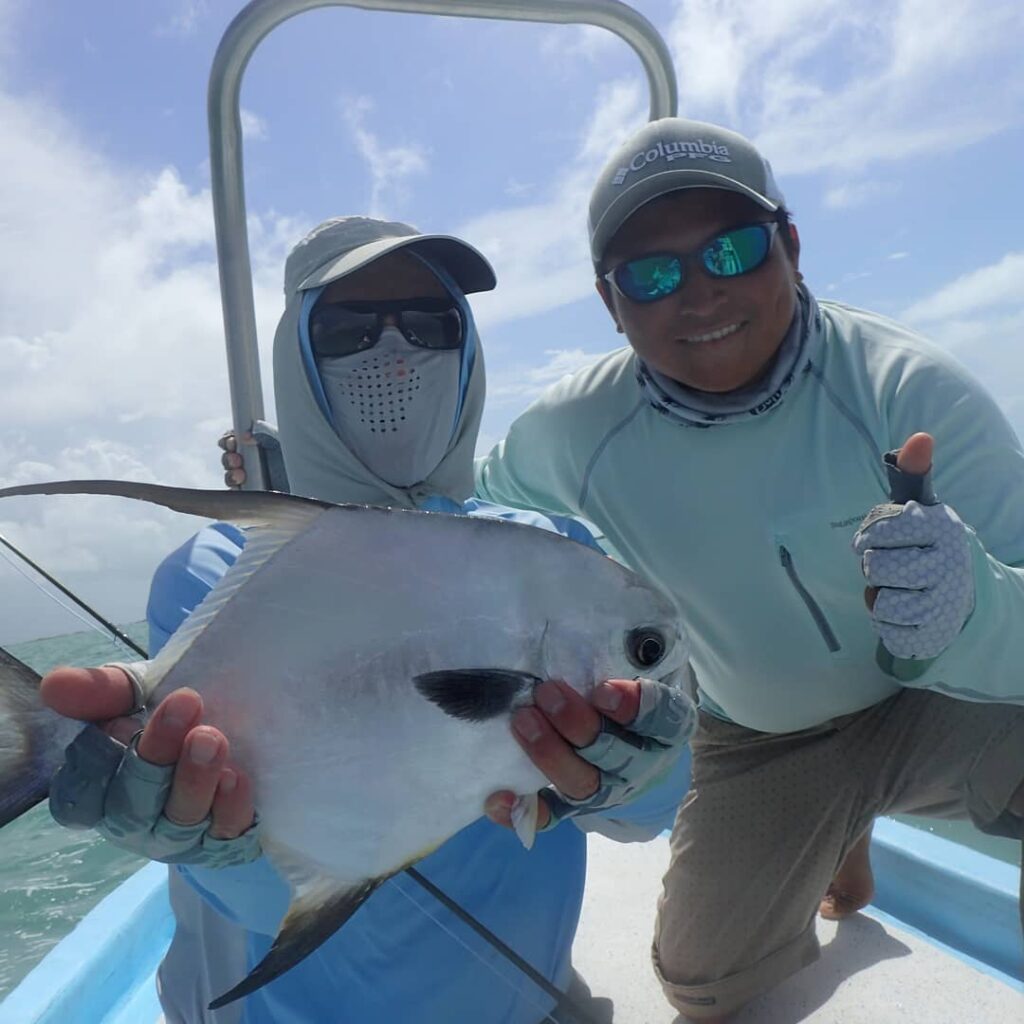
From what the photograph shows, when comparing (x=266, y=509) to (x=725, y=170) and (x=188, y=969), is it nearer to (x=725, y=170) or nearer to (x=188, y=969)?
(x=188, y=969)

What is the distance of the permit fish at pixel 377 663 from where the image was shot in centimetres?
118

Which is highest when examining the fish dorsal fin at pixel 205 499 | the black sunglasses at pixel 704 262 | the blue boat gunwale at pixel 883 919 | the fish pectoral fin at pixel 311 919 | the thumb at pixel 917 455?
the black sunglasses at pixel 704 262

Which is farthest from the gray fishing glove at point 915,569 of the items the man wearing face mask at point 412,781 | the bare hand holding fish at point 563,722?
the bare hand holding fish at point 563,722

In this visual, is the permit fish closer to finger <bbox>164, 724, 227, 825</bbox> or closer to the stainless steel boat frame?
finger <bbox>164, 724, 227, 825</bbox>

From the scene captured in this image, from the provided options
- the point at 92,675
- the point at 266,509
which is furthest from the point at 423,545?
the point at 92,675

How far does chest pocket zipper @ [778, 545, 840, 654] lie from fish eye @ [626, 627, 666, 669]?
3.65 feet

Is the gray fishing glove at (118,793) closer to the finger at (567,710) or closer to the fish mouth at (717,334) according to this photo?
the finger at (567,710)

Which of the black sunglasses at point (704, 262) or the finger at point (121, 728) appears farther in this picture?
the black sunglasses at point (704, 262)

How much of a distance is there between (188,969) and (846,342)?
2.43 metres

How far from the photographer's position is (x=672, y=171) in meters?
2.21

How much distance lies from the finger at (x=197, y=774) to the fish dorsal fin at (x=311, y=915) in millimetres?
193

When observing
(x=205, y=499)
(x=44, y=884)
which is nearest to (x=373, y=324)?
(x=205, y=499)

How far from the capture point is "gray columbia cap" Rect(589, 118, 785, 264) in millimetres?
2213

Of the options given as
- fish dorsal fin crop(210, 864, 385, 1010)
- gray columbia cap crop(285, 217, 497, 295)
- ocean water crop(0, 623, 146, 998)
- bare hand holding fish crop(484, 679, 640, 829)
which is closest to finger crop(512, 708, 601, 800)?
bare hand holding fish crop(484, 679, 640, 829)
